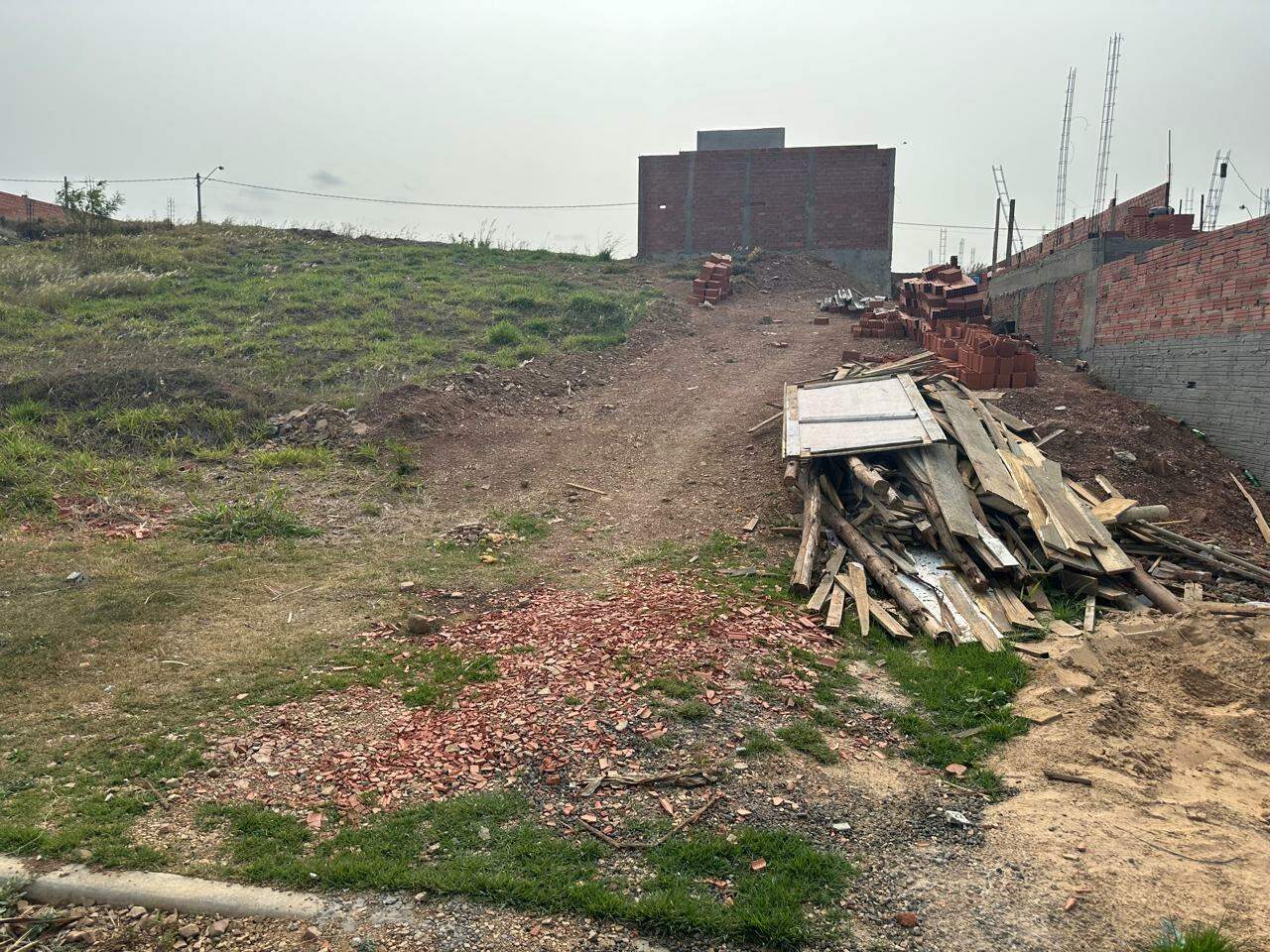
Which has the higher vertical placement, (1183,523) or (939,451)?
(939,451)

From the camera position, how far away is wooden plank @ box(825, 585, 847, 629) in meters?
6.11

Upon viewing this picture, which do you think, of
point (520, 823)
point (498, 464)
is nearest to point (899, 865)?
point (520, 823)

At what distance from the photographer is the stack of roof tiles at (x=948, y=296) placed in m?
14.2

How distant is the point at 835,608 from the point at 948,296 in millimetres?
10149

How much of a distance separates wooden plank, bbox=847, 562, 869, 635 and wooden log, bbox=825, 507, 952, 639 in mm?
125

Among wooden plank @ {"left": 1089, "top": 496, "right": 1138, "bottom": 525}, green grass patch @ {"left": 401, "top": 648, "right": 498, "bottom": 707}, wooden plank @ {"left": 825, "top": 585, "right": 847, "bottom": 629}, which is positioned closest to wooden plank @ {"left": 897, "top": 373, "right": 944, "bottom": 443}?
wooden plank @ {"left": 1089, "top": 496, "right": 1138, "bottom": 525}

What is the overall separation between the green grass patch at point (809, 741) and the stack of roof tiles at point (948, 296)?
11685 mm

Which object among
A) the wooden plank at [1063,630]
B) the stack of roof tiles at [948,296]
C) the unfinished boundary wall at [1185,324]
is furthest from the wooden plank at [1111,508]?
the stack of roof tiles at [948,296]

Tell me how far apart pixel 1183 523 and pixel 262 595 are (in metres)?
8.99

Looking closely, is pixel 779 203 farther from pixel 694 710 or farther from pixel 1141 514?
pixel 694 710

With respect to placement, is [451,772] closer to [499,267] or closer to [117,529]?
[117,529]

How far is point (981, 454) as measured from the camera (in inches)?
308

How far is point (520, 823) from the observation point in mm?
3746

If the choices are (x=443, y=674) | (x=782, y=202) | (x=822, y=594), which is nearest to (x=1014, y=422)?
(x=822, y=594)
